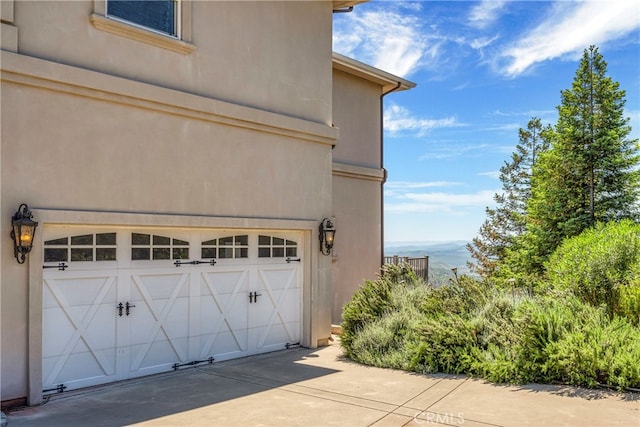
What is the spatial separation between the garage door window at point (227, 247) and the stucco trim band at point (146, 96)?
2102mm

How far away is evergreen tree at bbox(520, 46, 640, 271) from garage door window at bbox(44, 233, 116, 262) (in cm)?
1393

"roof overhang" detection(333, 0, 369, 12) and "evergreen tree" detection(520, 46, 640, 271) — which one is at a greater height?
Answer: "roof overhang" detection(333, 0, 369, 12)

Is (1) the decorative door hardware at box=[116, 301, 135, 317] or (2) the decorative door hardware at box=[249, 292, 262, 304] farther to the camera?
(2) the decorative door hardware at box=[249, 292, 262, 304]

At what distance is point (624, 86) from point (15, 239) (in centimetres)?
1738

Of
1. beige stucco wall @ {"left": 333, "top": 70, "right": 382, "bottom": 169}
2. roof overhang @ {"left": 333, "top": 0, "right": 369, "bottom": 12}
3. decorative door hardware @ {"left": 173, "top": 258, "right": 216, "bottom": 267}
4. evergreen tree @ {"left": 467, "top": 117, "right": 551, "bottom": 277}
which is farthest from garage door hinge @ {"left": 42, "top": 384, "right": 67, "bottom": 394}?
evergreen tree @ {"left": 467, "top": 117, "right": 551, "bottom": 277}

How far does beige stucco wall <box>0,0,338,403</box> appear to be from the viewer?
701 cm

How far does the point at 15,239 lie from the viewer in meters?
6.84

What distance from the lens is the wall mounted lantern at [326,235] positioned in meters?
11.1

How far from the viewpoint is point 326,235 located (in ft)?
36.4

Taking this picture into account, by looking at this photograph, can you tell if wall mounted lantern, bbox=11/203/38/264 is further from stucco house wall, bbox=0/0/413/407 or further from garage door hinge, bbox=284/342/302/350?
garage door hinge, bbox=284/342/302/350

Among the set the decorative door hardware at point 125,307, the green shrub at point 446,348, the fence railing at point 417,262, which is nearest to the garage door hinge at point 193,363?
the decorative door hardware at point 125,307

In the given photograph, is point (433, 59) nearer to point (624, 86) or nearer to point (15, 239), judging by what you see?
point (624, 86)

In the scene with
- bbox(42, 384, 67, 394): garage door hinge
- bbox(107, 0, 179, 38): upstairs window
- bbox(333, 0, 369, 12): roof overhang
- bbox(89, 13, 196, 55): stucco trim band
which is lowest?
bbox(42, 384, 67, 394): garage door hinge

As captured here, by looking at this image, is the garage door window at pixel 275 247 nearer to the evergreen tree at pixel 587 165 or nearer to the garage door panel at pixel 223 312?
the garage door panel at pixel 223 312
